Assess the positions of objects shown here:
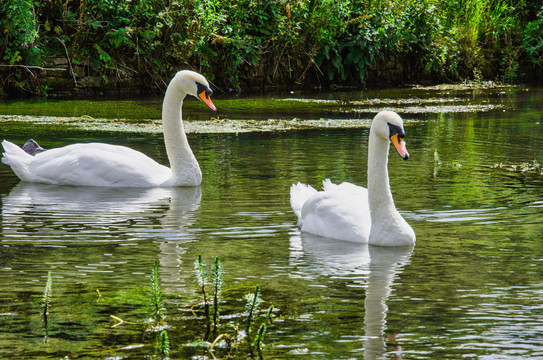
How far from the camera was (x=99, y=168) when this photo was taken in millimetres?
8641

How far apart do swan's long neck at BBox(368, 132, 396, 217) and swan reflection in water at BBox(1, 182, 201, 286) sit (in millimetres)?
1336

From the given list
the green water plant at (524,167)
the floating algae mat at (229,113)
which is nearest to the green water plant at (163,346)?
the green water plant at (524,167)

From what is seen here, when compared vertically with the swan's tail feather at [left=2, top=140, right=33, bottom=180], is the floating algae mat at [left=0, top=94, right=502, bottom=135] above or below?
above

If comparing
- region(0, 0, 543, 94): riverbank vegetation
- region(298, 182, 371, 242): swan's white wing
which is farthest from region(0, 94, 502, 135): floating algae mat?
region(298, 182, 371, 242): swan's white wing

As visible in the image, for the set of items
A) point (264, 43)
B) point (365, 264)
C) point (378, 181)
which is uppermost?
point (264, 43)

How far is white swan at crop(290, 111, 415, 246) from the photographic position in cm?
603

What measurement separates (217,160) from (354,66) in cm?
1255

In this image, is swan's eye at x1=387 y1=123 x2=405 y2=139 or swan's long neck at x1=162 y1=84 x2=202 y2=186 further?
swan's long neck at x1=162 y1=84 x2=202 y2=186

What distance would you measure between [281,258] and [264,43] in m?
15.3

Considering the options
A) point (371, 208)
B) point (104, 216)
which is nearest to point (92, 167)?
point (104, 216)

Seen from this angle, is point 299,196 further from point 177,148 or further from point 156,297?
point 156,297

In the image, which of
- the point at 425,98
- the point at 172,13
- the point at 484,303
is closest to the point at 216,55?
the point at 172,13

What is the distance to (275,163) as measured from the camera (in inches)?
381

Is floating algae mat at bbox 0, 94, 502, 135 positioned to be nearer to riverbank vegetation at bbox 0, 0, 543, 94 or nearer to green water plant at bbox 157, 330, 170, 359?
riverbank vegetation at bbox 0, 0, 543, 94
